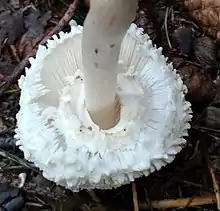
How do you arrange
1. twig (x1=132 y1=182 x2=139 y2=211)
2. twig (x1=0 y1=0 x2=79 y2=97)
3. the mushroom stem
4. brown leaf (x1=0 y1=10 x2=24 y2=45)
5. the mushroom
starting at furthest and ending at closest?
brown leaf (x1=0 y1=10 x2=24 y2=45), twig (x1=0 y1=0 x2=79 y2=97), twig (x1=132 y1=182 x2=139 y2=211), the mushroom, the mushroom stem

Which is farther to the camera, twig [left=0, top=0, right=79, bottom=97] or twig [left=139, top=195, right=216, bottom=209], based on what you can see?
twig [left=0, top=0, right=79, bottom=97]

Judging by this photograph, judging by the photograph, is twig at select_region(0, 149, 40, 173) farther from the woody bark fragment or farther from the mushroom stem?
the woody bark fragment

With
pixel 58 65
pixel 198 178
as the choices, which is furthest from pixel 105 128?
pixel 198 178

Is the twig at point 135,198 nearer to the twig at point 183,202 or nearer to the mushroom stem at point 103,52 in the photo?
the twig at point 183,202

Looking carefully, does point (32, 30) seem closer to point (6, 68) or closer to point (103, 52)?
point (6, 68)

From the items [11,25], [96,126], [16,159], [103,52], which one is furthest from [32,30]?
[103,52]

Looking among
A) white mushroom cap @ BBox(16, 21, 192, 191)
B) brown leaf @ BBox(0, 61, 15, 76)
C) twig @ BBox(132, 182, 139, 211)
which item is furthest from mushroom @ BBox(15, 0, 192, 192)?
brown leaf @ BBox(0, 61, 15, 76)

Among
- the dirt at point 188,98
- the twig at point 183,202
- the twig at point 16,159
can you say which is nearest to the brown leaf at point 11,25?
the dirt at point 188,98
